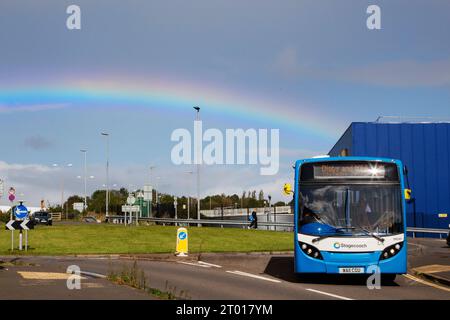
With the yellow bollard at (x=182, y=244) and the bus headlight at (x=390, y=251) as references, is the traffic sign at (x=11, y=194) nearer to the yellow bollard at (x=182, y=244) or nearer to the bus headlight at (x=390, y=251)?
the yellow bollard at (x=182, y=244)

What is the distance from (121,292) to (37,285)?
8.01 ft

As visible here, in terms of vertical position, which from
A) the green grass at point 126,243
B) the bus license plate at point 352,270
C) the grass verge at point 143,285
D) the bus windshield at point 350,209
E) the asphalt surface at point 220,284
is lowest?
the green grass at point 126,243

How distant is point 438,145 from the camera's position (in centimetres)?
4578

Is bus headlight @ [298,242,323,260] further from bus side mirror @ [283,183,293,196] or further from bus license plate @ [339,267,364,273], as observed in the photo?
bus side mirror @ [283,183,293,196]

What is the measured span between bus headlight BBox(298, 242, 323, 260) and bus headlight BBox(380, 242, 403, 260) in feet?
4.75

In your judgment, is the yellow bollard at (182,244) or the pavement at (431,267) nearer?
the pavement at (431,267)

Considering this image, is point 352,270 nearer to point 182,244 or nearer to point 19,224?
point 182,244

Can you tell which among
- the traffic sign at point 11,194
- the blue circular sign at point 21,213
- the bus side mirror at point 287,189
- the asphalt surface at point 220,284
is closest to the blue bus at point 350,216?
the asphalt surface at point 220,284

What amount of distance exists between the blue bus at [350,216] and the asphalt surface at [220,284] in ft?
2.08

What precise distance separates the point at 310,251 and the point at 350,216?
1279 mm

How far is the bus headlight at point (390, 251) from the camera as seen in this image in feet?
45.7

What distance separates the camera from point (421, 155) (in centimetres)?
4581
